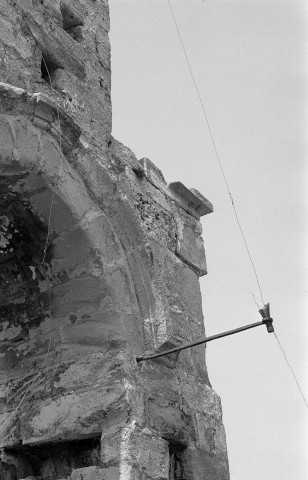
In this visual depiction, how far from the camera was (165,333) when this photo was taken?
4.76 m

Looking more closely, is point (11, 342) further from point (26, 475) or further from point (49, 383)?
point (26, 475)

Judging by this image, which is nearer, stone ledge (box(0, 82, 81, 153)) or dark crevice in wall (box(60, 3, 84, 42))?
stone ledge (box(0, 82, 81, 153))

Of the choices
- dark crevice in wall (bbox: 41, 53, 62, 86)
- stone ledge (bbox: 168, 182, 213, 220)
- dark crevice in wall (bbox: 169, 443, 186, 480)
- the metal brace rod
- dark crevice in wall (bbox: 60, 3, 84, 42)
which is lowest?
dark crevice in wall (bbox: 169, 443, 186, 480)

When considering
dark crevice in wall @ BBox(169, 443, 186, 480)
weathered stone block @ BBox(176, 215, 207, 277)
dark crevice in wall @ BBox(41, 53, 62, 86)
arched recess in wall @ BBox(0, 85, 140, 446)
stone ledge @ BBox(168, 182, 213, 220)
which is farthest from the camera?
stone ledge @ BBox(168, 182, 213, 220)

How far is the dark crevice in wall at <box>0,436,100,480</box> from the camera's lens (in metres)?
4.44

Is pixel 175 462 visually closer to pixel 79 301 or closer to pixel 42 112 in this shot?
pixel 79 301

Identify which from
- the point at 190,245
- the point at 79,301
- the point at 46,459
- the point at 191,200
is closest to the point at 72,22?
the point at 191,200

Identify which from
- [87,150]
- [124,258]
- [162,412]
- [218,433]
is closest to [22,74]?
[87,150]

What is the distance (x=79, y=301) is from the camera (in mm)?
4676

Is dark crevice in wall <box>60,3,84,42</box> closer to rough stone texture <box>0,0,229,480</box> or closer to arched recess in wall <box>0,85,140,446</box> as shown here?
rough stone texture <box>0,0,229,480</box>

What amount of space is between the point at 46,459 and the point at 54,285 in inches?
39.4

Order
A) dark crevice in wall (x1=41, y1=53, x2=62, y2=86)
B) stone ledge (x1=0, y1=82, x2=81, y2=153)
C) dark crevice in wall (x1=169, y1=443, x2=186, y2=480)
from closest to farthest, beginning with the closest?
stone ledge (x1=0, y1=82, x2=81, y2=153), dark crevice in wall (x1=169, y1=443, x2=186, y2=480), dark crevice in wall (x1=41, y1=53, x2=62, y2=86)

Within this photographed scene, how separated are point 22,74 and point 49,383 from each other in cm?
181

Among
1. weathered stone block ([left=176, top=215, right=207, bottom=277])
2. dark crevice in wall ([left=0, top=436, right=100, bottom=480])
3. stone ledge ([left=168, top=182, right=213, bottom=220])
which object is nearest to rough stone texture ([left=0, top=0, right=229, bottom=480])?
dark crevice in wall ([left=0, top=436, right=100, bottom=480])
